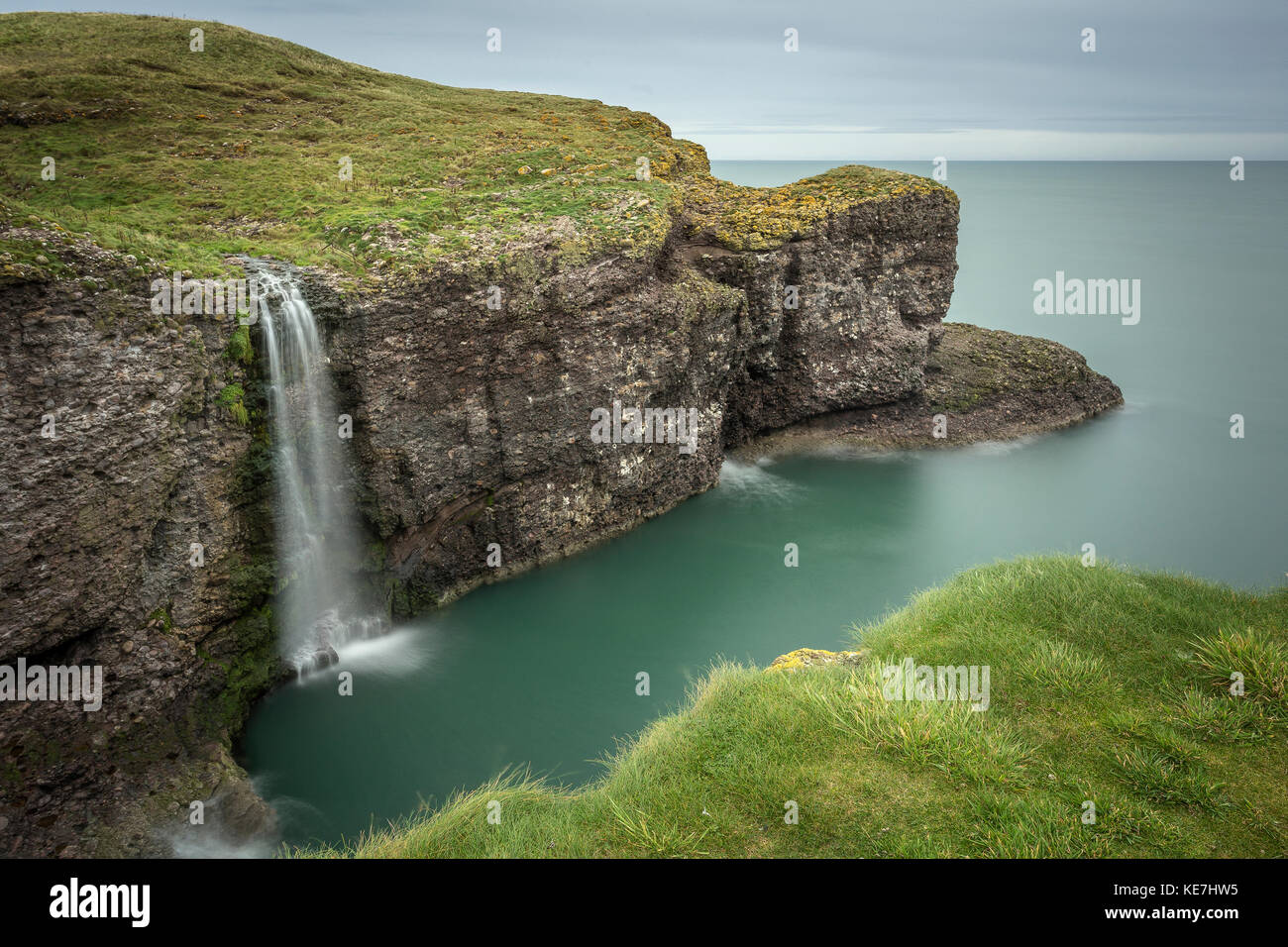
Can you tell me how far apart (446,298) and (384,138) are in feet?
38.7

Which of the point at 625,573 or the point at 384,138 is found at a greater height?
the point at 384,138

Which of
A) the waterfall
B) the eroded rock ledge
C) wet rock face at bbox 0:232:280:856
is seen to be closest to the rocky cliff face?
wet rock face at bbox 0:232:280:856

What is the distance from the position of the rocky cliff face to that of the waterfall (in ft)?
1.62

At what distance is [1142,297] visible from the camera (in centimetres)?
6166

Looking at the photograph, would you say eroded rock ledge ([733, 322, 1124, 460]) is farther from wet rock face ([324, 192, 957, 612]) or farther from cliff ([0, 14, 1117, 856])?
Answer: wet rock face ([324, 192, 957, 612])

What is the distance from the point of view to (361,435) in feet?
63.2

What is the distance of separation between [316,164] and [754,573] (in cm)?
1814

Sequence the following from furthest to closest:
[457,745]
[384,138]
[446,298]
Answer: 1. [384,138]
2. [446,298]
3. [457,745]

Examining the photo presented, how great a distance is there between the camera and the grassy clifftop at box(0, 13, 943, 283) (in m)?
20.2

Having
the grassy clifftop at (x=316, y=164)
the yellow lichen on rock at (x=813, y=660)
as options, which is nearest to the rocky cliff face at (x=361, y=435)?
the grassy clifftop at (x=316, y=164)

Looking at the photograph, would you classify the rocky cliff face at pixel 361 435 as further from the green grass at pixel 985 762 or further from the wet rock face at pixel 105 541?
the green grass at pixel 985 762

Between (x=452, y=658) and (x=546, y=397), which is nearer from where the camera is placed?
(x=452, y=658)
